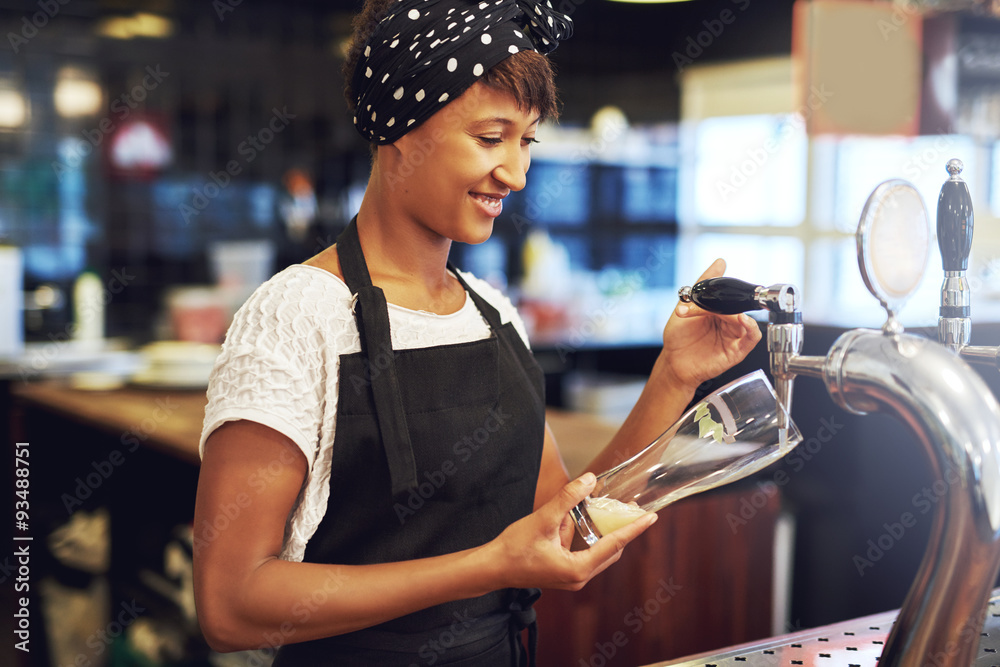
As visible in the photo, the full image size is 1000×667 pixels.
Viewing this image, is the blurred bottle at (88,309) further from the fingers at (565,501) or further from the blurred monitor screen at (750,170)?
the blurred monitor screen at (750,170)

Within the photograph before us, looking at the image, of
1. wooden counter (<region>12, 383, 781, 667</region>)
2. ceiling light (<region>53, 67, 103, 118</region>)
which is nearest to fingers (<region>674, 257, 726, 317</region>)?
wooden counter (<region>12, 383, 781, 667</region>)

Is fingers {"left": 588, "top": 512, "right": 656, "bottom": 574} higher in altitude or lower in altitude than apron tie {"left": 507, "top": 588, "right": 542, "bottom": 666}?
higher

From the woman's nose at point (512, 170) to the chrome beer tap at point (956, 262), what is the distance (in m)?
0.50

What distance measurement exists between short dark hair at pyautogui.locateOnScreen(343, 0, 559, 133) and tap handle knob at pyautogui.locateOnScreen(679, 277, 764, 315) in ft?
1.08

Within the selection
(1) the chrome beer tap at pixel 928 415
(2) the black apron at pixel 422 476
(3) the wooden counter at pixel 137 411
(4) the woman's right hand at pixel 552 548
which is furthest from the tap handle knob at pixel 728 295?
(3) the wooden counter at pixel 137 411

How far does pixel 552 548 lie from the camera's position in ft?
3.07

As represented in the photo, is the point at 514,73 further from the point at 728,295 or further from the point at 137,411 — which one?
the point at 137,411

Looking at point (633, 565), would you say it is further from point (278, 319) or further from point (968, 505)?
point (968, 505)

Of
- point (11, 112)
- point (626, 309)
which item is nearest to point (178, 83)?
point (11, 112)

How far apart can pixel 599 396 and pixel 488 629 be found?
3084 millimetres

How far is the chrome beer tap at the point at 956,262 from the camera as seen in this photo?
3.43ft

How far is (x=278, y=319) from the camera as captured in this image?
1058 mm

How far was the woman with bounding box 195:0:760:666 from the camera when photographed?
99 centimetres

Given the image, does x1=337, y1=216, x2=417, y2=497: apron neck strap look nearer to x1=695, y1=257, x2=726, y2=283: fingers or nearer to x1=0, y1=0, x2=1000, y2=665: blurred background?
x1=695, y1=257, x2=726, y2=283: fingers
